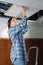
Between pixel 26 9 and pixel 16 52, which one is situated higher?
pixel 26 9

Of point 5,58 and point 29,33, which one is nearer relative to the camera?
point 5,58

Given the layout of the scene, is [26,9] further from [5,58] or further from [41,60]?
[41,60]

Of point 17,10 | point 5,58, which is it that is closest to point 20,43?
point 17,10

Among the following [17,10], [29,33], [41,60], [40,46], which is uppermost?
[17,10]

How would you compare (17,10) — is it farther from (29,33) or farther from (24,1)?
(29,33)

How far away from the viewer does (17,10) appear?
238cm

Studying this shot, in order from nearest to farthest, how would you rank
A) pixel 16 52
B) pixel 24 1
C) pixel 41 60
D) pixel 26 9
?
pixel 24 1
pixel 16 52
pixel 26 9
pixel 41 60

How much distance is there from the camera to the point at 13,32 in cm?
224

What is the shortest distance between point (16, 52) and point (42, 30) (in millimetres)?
1430

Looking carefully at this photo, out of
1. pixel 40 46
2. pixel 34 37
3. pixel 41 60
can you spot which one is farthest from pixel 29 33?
pixel 41 60

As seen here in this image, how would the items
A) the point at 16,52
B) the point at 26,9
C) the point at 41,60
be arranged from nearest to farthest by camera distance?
the point at 16,52 < the point at 26,9 < the point at 41,60

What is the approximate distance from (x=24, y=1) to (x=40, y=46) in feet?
5.10

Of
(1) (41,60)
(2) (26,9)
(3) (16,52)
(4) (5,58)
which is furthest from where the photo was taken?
(1) (41,60)

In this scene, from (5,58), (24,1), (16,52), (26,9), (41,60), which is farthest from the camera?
(41,60)
